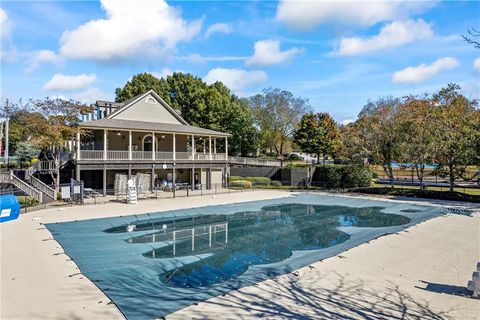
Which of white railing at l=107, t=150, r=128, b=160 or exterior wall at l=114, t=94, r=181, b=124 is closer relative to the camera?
white railing at l=107, t=150, r=128, b=160

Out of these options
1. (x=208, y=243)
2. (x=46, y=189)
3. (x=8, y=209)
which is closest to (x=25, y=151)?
(x=46, y=189)

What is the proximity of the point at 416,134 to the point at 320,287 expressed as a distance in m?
22.4

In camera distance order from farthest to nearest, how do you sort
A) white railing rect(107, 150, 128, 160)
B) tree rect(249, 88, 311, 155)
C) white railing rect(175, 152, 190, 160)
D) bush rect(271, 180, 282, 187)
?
tree rect(249, 88, 311, 155) < bush rect(271, 180, 282, 187) < white railing rect(175, 152, 190, 160) < white railing rect(107, 150, 128, 160)

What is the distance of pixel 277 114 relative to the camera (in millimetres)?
52125

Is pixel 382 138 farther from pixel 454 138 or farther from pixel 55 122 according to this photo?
pixel 55 122

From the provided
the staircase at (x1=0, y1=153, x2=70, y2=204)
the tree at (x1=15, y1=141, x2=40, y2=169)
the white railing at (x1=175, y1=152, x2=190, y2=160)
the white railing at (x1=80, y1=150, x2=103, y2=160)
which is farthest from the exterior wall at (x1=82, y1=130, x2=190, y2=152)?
the tree at (x1=15, y1=141, x2=40, y2=169)

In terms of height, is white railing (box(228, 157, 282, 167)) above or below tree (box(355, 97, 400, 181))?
below

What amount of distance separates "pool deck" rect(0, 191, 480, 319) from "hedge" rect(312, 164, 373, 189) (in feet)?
59.4

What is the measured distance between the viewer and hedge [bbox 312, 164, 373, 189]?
30500 mm

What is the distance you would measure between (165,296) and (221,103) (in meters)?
37.9

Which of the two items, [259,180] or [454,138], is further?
[259,180]

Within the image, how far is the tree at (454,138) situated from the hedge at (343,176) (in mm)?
6410

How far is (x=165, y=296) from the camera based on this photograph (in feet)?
23.7

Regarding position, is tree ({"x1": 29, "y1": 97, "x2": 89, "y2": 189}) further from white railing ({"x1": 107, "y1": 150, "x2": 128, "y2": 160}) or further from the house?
white railing ({"x1": 107, "y1": 150, "x2": 128, "y2": 160})
